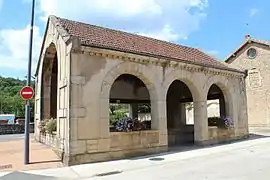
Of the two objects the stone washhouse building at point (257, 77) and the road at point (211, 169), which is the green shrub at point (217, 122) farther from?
the stone washhouse building at point (257, 77)

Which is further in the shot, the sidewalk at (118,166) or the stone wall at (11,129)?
the stone wall at (11,129)

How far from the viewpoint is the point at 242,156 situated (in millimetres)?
10953

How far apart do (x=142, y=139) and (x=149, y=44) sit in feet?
17.8

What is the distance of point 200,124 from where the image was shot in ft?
46.7

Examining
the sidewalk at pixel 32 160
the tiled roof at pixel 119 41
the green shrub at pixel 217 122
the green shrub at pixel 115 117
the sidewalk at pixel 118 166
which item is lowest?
the sidewalk at pixel 118 166

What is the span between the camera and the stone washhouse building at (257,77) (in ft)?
87.5

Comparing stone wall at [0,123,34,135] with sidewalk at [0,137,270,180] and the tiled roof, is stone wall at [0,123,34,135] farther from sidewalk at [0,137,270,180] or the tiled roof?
sidewalk at [0,137,270,180]

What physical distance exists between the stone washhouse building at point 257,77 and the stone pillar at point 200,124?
1482 centimetres

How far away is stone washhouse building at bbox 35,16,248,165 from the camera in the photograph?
33.4 ft

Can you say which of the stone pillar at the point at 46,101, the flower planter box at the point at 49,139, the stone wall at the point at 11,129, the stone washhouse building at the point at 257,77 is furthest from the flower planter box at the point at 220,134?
the stone wall at the point at 11,129

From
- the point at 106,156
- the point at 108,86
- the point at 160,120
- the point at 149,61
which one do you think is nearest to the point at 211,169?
the point at 106,156

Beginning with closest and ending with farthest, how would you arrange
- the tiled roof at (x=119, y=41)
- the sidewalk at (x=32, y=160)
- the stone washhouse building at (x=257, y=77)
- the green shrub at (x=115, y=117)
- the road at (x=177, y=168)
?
the road at (x=177, y=168), the sidewalk at (x=32, y=160), the tiled roof at (x=119, y=41), the green shrub at (x=115, y=117), the stone washhouse building at (x=257, y=77)

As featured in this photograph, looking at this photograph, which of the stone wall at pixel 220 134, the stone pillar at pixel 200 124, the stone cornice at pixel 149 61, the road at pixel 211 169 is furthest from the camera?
the stone wall at pixel 220 134

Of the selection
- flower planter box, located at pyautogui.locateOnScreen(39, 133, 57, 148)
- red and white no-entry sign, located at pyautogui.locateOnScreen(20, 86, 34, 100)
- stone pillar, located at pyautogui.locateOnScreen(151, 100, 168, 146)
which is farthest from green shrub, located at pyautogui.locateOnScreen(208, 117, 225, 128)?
red and white no-entry sign, located at pyautogui.locateOnScreen(20, 86, 34, 100)
